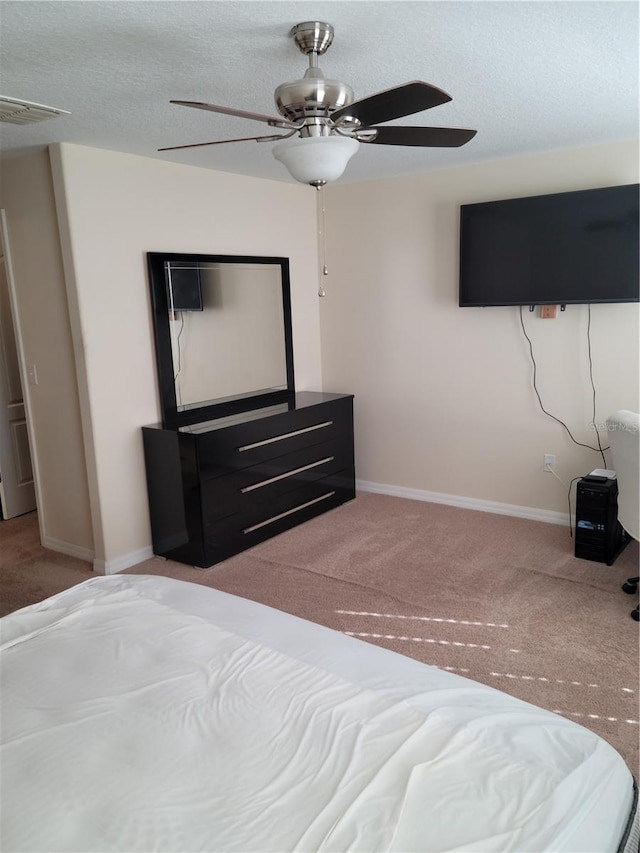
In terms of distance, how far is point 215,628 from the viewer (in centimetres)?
175

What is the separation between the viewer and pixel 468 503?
461 centimetres

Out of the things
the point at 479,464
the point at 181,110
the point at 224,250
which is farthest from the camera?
the point at 479,464

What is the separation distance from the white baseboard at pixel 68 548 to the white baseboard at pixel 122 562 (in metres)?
0.14

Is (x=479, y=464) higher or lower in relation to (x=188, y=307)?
lower

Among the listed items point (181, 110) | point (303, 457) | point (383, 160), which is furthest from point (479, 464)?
point (181, 110)

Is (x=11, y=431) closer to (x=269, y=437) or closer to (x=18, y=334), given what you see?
(x=18, y=334)

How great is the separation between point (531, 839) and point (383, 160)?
369 cm

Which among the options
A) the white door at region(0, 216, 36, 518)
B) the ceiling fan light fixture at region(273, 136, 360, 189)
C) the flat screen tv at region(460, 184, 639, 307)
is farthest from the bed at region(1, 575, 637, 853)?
the white door at region(0, 216, 36, 518)

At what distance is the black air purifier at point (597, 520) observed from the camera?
3.52 meters

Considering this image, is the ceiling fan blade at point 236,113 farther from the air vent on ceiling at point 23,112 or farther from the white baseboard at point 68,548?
the white baseboard at point 68,548

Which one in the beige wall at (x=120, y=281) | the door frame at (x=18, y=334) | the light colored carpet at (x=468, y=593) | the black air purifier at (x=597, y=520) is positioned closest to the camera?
the light colored carpet at (x=468, y=593)

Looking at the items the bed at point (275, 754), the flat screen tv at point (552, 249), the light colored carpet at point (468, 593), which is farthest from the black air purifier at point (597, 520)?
the bed at point (275, 754)

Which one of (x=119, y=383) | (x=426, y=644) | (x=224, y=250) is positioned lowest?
(x=426, y=644)

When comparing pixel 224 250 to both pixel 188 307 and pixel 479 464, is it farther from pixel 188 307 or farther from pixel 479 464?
pixel 479 464
